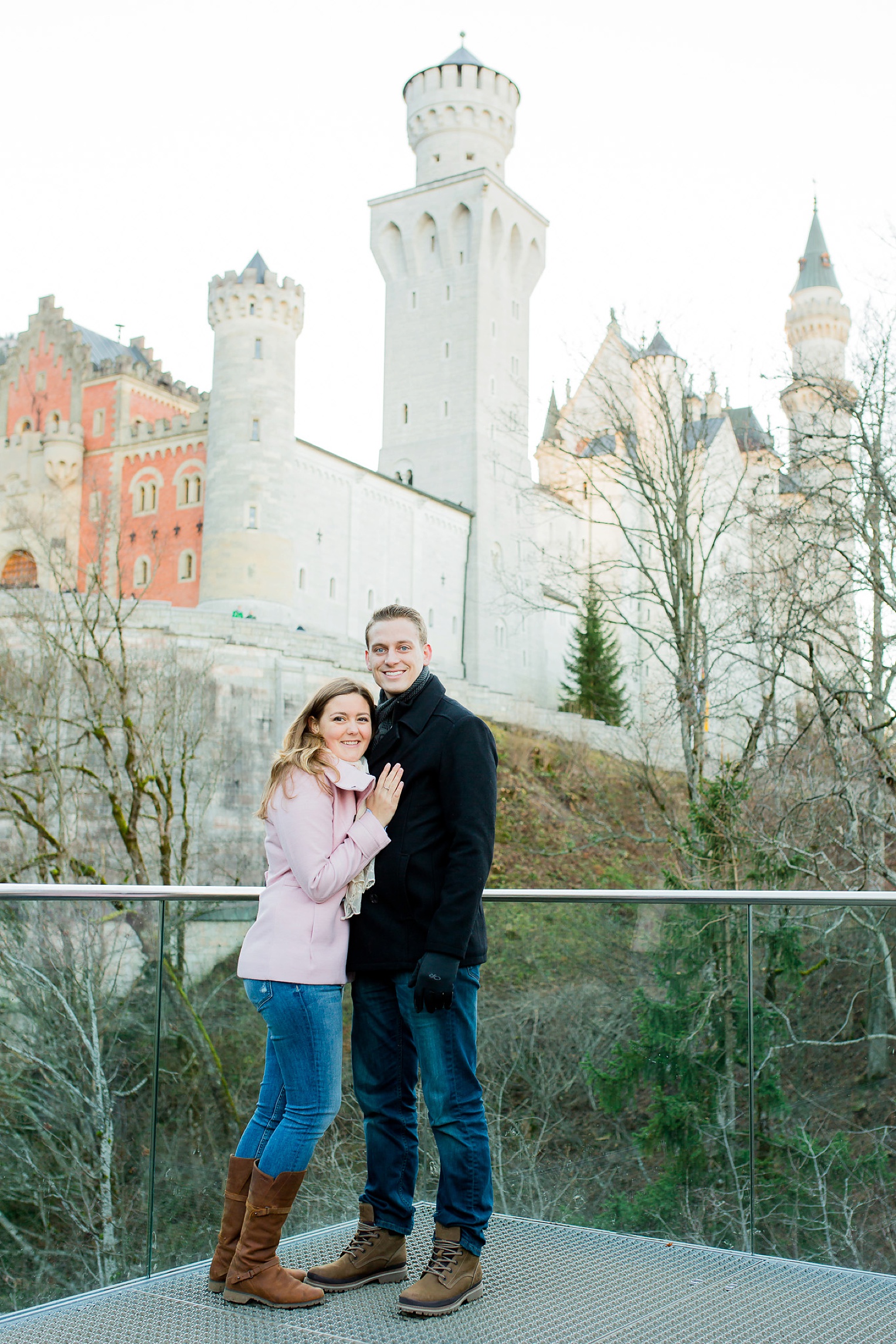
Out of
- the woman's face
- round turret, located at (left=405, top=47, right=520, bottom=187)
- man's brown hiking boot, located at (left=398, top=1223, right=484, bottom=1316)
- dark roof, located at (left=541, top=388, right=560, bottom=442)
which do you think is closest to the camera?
man's brown hiking boot, located at (left=398, top=1223, right=484, bottom=1316)

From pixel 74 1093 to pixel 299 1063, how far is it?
3.34 ft

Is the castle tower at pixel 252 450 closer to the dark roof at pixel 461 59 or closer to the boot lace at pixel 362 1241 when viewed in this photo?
the dark roof at pixel 461 59

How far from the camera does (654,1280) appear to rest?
3.47 m

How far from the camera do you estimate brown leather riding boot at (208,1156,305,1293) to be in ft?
10.8

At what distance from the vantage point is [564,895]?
4.12 metres

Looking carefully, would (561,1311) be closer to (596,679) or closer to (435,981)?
(435,981)

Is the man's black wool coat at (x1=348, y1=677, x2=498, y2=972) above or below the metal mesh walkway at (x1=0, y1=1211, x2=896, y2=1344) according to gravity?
above

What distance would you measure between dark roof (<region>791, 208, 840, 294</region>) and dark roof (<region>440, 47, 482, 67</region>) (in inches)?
822

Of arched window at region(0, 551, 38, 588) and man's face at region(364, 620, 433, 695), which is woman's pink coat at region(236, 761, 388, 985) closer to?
man's face at region(364, 620, 433, 695)

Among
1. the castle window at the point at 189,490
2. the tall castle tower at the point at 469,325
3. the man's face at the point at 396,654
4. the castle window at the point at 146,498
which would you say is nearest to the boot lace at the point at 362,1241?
the man's face at the point at 396,654

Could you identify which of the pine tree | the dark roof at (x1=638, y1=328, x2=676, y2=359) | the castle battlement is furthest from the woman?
the pine tree

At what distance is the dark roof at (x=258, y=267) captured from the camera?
34406mm

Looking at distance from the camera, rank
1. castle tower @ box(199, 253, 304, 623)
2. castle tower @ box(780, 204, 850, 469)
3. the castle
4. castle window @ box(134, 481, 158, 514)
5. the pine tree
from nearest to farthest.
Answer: castle tower @ box(199, 253, 304, 623) < the castle < castle window @ box(134, 481, 158, 514) < the pine tree < castle tower @ box(780, 204, 850, 469)

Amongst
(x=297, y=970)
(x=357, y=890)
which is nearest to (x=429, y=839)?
(x=357, y=890)
